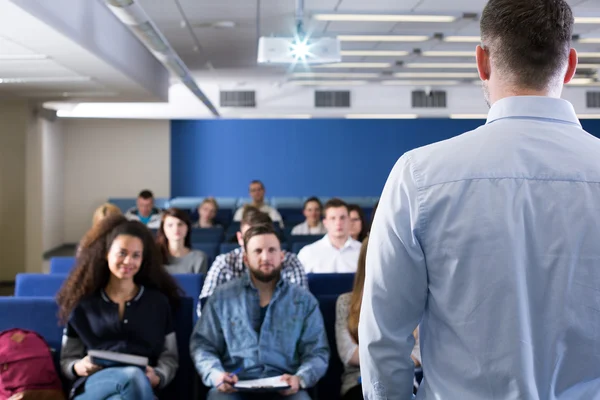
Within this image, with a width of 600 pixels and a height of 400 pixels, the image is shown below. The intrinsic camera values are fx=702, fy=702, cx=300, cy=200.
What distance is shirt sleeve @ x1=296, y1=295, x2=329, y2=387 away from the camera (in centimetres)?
331

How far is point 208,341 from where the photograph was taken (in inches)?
137

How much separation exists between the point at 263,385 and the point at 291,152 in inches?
579

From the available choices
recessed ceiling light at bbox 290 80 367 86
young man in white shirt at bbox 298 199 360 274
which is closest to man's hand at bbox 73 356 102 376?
young man in white shirt at bbox 298 199 360 274

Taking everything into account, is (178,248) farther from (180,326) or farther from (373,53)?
(373,53)

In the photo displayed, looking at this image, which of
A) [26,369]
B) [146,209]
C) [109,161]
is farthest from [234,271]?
[109,161]

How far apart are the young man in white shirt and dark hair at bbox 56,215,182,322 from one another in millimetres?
2236

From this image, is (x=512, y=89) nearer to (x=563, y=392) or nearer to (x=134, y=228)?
(x=563, y=392)

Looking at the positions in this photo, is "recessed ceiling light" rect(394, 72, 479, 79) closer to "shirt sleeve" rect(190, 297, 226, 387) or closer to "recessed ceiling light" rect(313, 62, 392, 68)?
→ "recessed ceiling light" rect(313, 62, 392, 68)

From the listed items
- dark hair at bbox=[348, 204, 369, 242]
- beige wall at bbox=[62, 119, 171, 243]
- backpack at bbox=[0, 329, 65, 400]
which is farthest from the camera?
beige wall at bbox=[62, 119, 171, 243]

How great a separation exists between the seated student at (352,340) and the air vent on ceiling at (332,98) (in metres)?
12.7

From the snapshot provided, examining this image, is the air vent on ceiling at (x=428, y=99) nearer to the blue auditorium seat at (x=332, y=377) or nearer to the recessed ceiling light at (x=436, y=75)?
the recessed ceiling light at (x=436, y=75)

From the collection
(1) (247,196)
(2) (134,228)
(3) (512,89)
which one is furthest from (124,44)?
(1) (247,196)

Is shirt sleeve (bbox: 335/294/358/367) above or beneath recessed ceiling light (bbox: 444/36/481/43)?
beneath

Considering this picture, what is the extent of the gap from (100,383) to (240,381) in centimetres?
64
